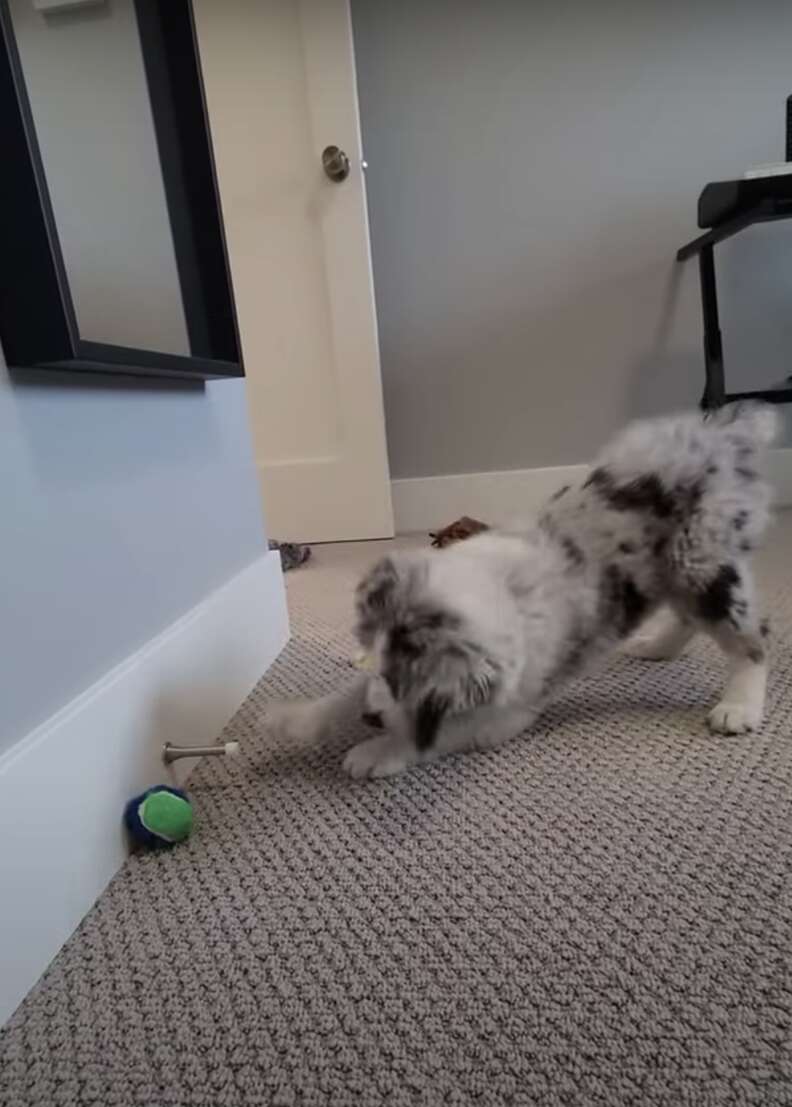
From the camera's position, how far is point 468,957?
0.59 meters

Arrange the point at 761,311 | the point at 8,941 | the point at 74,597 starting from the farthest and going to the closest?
the point at 761,311 < the point at 74,597 < the point at 8,941

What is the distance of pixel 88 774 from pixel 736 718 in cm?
77

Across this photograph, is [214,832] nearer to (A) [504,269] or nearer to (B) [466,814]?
(B) [466,814]

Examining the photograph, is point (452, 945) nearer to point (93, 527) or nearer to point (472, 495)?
point (93, 527)

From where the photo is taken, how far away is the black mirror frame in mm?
630

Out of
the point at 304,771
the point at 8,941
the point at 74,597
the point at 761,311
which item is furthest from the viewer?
the point at 761,311

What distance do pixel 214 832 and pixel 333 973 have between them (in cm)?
26

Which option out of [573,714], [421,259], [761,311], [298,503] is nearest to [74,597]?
[573,714]

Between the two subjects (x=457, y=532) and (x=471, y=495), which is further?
(x=471, y=495)

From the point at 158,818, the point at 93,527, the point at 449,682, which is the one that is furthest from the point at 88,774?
the point at 449,682

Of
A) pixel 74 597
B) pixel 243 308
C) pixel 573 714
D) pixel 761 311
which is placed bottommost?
pixel 573 714

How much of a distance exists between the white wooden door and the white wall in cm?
105

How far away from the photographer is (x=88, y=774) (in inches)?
27.6

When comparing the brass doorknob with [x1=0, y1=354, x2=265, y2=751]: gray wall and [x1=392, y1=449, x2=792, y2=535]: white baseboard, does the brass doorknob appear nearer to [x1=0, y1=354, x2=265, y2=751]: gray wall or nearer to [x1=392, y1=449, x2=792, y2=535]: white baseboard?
[x1=392, y1=449, x2=792, y2=535]: white baseboard
